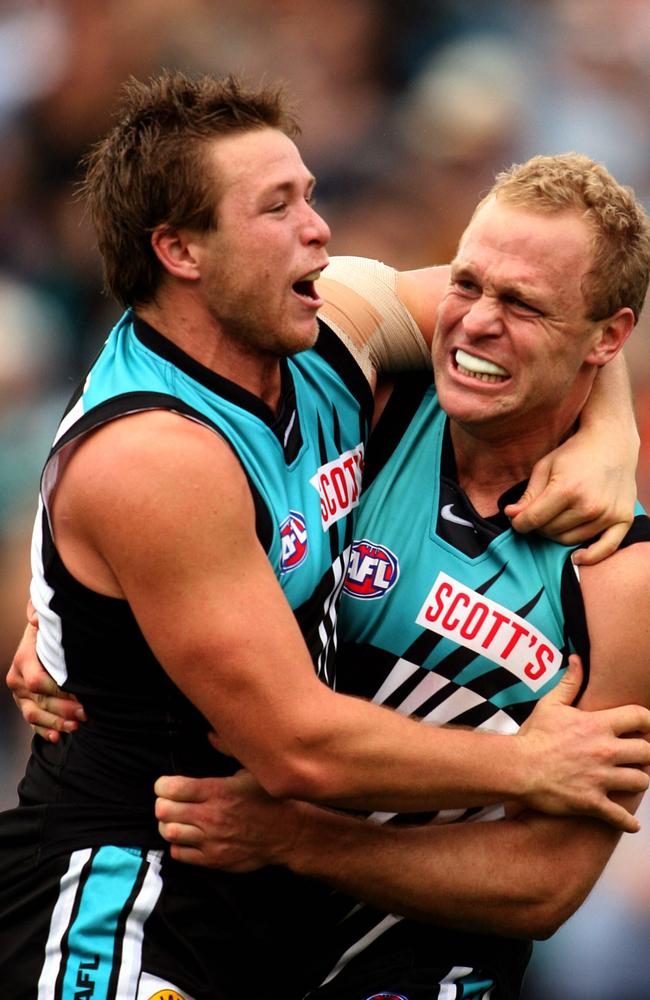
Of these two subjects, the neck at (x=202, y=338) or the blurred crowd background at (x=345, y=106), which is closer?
the neck at (x=202, y=338)

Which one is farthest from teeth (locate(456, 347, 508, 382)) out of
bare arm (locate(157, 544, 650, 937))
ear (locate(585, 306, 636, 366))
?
bare arm (locate(157, 544, 650, 937))

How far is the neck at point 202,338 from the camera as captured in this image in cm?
283

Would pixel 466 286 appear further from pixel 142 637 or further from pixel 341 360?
pixel 142 637

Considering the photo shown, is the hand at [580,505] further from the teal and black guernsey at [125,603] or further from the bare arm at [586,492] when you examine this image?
the teal and black guernsey at [125,603]

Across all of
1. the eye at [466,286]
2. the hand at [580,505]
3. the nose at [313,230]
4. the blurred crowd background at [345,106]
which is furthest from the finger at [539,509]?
the blurred crowd background at [345,106]

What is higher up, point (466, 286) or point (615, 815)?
point (466, 286)

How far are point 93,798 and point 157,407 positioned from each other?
890 millimetres

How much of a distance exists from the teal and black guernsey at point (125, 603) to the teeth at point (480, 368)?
299mm

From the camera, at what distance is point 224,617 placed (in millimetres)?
2510

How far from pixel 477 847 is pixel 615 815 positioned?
305 mm

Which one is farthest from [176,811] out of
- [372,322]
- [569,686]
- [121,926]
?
[372,322]

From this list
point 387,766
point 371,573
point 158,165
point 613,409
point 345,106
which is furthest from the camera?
point 345,106

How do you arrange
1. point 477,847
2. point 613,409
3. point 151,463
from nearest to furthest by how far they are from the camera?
point 151,463 → point 477,847 → point 613,409

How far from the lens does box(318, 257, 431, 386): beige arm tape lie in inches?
128
